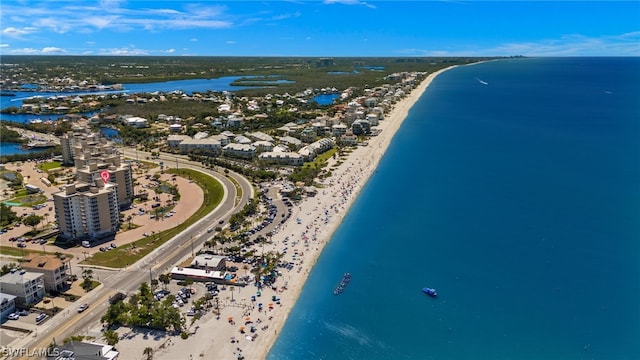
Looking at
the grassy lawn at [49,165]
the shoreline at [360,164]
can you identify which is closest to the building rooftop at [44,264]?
the shoreline at [360,164]

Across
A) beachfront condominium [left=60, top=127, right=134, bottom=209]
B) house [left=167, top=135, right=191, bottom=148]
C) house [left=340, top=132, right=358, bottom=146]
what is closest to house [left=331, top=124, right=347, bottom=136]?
house [left=340, top=132, right=358, bottom=146]

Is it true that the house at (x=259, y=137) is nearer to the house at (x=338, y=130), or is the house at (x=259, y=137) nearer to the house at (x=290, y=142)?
the house at (x=290, y=142)

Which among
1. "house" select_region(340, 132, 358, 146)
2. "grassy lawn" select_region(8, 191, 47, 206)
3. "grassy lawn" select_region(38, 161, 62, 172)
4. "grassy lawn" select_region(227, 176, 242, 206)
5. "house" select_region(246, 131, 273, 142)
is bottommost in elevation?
"grassy lawn" select_region(8, 191, 47, 206)

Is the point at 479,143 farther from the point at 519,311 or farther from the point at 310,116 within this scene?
the point at 519,311

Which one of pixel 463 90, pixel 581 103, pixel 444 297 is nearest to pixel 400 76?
pixel 463 90

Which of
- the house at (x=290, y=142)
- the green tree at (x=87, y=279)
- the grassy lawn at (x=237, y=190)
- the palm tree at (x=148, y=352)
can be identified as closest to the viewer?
the palm tree at (x=148, y=352)

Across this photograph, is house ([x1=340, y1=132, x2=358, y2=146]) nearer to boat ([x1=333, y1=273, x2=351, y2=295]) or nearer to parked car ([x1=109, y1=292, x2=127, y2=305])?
boat ([x1=333, y1=273, x2=351, y2=295])
